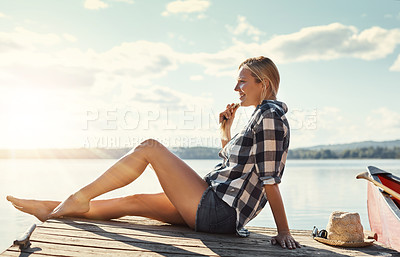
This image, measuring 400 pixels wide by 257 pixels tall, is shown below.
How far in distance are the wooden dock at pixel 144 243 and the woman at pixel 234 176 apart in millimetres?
115

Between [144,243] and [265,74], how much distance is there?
1.34m

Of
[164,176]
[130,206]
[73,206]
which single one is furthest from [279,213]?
[73,206]

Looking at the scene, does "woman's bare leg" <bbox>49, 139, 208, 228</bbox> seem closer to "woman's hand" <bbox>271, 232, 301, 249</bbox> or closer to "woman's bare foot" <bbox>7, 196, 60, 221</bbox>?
"woman's bare foot" <bbox>7, 196, 60, 221</bbox>

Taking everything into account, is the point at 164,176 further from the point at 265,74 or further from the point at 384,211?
the point at 384,211

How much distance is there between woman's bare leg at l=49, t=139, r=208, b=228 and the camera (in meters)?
2.67

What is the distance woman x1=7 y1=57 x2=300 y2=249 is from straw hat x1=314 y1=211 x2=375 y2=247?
16.3 inches

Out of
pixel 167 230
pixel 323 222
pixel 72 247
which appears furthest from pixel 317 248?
pixel 323 222

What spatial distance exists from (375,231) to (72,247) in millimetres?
2295

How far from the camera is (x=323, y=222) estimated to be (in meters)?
8.85

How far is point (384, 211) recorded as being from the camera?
9.61 feet

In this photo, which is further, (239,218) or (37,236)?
(239,218)

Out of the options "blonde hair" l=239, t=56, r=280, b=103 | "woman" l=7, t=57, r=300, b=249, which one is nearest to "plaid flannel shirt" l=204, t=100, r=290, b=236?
"woman" l=7, t=57, r=300, b=249

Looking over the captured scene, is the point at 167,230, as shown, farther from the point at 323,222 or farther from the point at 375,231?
the point at 323,222

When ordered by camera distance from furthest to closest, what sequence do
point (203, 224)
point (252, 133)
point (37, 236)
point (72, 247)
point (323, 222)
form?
point (323, 222) → point (203, 224) → point (252, 133) → point (37, 236) → point (72, 247)
